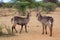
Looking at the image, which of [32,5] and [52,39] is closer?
[52,39]

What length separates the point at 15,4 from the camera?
3331 centimetres

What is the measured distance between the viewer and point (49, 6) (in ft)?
137

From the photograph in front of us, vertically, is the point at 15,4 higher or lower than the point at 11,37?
higher

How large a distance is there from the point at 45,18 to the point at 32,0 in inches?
843

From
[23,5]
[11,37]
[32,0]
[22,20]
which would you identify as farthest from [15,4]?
[11,37]

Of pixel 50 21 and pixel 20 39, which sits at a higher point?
pixel 50 21

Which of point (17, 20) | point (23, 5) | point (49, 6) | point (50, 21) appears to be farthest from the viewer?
point (49, 6)

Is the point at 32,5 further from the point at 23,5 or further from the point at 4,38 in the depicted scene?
the point at 4,38

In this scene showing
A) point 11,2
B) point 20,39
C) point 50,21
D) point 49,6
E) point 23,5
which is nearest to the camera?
point 20,39

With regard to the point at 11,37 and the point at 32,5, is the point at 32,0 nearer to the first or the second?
the point at 32,5

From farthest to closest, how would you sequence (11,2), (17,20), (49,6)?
(49,6)
(11,2)
(17,20)

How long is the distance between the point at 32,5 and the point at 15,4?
5541 mm

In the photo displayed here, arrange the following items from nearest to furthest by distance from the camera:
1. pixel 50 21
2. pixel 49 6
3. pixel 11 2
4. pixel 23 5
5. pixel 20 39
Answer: pixel 20 39 → pixel 50 21 → pixel 23 5 → pixel 11 2 → pixel 49 6

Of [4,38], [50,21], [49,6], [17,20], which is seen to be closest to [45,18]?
[50,21]
